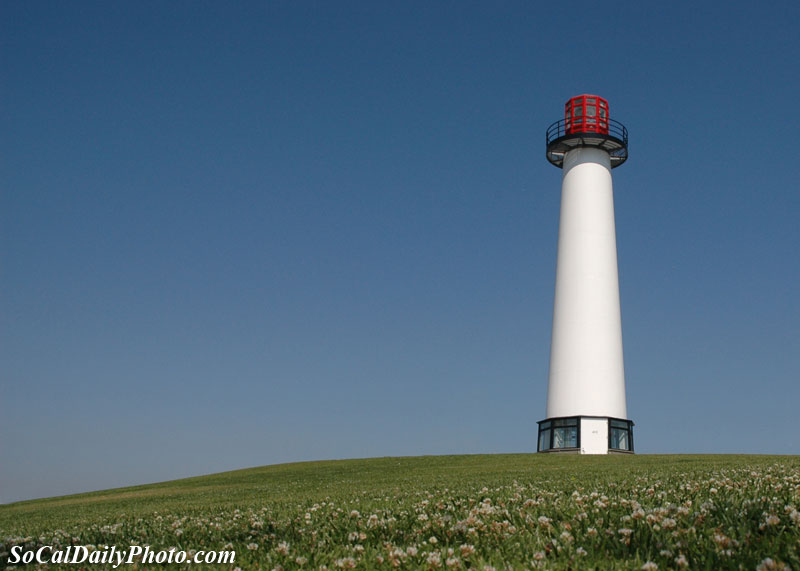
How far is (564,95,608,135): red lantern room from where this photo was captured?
164 ft

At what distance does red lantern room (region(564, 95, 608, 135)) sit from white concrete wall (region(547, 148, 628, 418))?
2.49 meters

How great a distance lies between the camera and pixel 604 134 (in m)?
49.2

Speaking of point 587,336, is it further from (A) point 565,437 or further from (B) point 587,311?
(A) point 565,437

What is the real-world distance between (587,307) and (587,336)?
188cm

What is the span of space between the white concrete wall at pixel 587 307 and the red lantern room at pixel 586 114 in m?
2.49

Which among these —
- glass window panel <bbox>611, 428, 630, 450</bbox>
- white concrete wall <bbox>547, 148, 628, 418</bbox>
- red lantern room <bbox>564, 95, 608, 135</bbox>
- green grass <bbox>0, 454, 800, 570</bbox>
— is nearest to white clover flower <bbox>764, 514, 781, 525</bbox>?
green grass <bbox>0, 454, 800, 570</bbox>

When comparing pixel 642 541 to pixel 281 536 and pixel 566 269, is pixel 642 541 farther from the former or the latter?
pixel 566 269

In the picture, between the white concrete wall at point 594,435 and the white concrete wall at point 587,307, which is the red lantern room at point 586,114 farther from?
the white concrete wall at point 594,435

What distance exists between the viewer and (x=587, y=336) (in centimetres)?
4391

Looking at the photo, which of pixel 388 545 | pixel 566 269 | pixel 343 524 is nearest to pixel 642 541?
pixel 388 545

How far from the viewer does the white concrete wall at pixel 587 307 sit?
142 feet

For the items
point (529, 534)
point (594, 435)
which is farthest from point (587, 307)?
point (529, 534)

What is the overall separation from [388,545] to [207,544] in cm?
257

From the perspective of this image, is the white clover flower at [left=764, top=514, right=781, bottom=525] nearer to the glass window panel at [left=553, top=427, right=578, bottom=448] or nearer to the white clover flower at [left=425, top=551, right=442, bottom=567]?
the white clover flower at [left=425, top=551, right=442, bottom=567]
